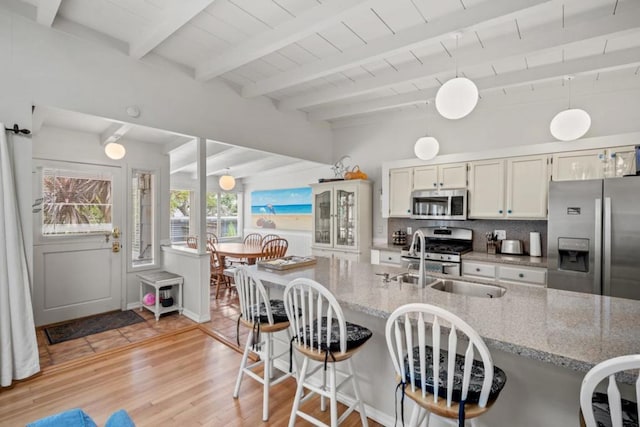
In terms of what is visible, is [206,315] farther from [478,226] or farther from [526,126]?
[526,126]

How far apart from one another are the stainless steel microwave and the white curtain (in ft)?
12.6

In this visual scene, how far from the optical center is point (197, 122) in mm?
3344

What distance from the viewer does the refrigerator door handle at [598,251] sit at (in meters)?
2.57

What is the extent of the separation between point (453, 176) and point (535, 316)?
2563mm

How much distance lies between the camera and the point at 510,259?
321 cm

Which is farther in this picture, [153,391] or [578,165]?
[578,165]

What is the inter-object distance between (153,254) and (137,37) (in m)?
2.81

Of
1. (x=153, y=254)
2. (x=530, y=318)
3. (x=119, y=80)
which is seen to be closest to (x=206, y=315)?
(x=153, y=254)

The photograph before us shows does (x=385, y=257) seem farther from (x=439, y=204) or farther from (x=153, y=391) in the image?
(x=153, y=391)

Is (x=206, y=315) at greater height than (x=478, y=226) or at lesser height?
lesser

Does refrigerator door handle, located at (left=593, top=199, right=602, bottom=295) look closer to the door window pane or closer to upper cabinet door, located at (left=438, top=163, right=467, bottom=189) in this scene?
upper cabinet door, located at (left=438, top=163, right=467, bottom=189)

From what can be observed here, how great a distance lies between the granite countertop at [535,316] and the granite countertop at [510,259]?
1311 mm

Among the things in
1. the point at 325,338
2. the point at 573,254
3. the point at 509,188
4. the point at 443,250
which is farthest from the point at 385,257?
the point at 325,338

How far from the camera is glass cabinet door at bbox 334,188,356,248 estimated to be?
4.54 metres
